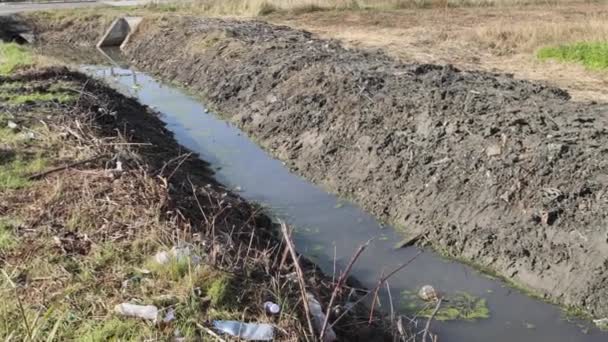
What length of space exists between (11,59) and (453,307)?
12544 mm

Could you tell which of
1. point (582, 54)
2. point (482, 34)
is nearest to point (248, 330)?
point (582, 54)

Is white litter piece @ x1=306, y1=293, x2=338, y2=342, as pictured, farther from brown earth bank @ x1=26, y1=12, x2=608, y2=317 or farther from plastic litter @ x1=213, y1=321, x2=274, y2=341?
brown earth bank @ x1=26, y1=12, x2=608, y2=317

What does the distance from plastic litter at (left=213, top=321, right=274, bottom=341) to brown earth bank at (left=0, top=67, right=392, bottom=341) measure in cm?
8

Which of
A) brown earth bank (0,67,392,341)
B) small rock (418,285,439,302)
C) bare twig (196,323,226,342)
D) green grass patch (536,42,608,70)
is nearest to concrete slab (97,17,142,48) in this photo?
green grass patch (536,42,608,70)

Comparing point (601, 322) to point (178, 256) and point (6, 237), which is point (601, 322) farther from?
point (6, 237)

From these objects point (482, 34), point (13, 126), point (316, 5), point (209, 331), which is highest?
point (316, 5)

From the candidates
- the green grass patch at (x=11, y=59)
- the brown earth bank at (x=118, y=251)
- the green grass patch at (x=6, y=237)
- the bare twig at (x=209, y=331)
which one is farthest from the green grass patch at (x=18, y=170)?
the green grass patch at (x=11, y=59)

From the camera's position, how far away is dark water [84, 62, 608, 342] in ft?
19.7

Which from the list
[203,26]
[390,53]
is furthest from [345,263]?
[203,26]

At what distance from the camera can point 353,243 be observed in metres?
7.82

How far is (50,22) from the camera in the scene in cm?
2642

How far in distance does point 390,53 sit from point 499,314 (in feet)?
32.3

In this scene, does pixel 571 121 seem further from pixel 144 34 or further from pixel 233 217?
pixel 144 34

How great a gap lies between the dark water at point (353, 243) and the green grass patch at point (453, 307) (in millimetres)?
80
